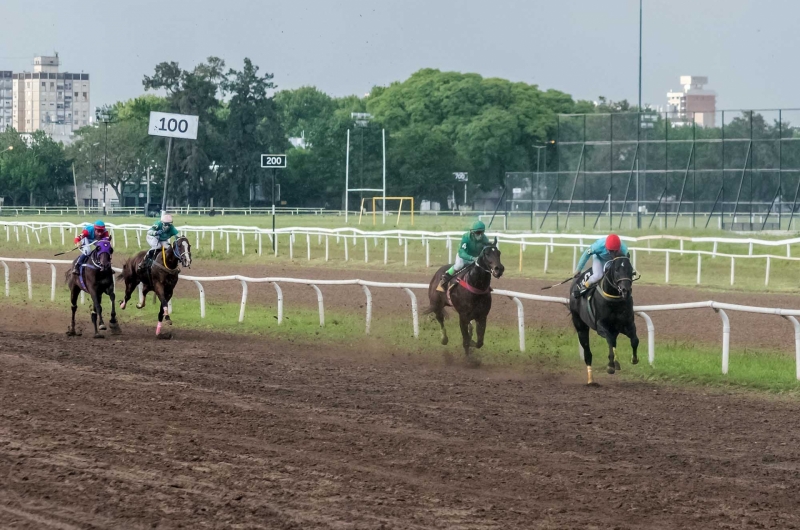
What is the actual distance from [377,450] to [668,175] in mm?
28947

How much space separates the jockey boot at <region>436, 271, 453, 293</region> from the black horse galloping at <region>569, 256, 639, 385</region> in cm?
215

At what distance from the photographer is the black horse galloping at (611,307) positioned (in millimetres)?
9859

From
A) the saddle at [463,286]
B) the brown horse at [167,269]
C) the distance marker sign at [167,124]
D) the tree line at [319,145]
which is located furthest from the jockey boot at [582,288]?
the tree line at [319,145]

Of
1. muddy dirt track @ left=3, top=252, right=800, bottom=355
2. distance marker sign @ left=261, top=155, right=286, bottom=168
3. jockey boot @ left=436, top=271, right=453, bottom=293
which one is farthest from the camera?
distance marker sign @ left=261, top=155, right=286, bottom=168

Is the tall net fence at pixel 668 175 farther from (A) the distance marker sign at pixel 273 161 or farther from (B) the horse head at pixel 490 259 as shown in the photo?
(B) the horse head at pixel 490 259

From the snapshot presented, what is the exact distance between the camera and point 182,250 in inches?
567

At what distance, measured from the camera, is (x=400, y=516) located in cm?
538

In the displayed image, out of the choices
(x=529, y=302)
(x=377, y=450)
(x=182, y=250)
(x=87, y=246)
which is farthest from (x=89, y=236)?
(x=377, y=450)

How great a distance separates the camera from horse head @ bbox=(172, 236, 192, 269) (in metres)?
14.4

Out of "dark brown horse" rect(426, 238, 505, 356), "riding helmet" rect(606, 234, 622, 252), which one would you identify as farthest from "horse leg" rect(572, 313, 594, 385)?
"dark brown horse" rect(426, 238, 505, 356)

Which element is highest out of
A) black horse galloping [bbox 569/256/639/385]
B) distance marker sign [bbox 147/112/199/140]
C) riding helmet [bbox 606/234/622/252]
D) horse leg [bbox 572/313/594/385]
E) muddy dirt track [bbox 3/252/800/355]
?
distance marker sign [bbox 147/112/199/140]

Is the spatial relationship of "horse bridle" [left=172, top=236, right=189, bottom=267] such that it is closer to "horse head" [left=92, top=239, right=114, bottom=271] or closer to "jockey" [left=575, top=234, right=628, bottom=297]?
"horse head" [left=92, top=239, right=114, bottom=271]

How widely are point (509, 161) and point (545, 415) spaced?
60.6m

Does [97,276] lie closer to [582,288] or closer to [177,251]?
[177,251]
